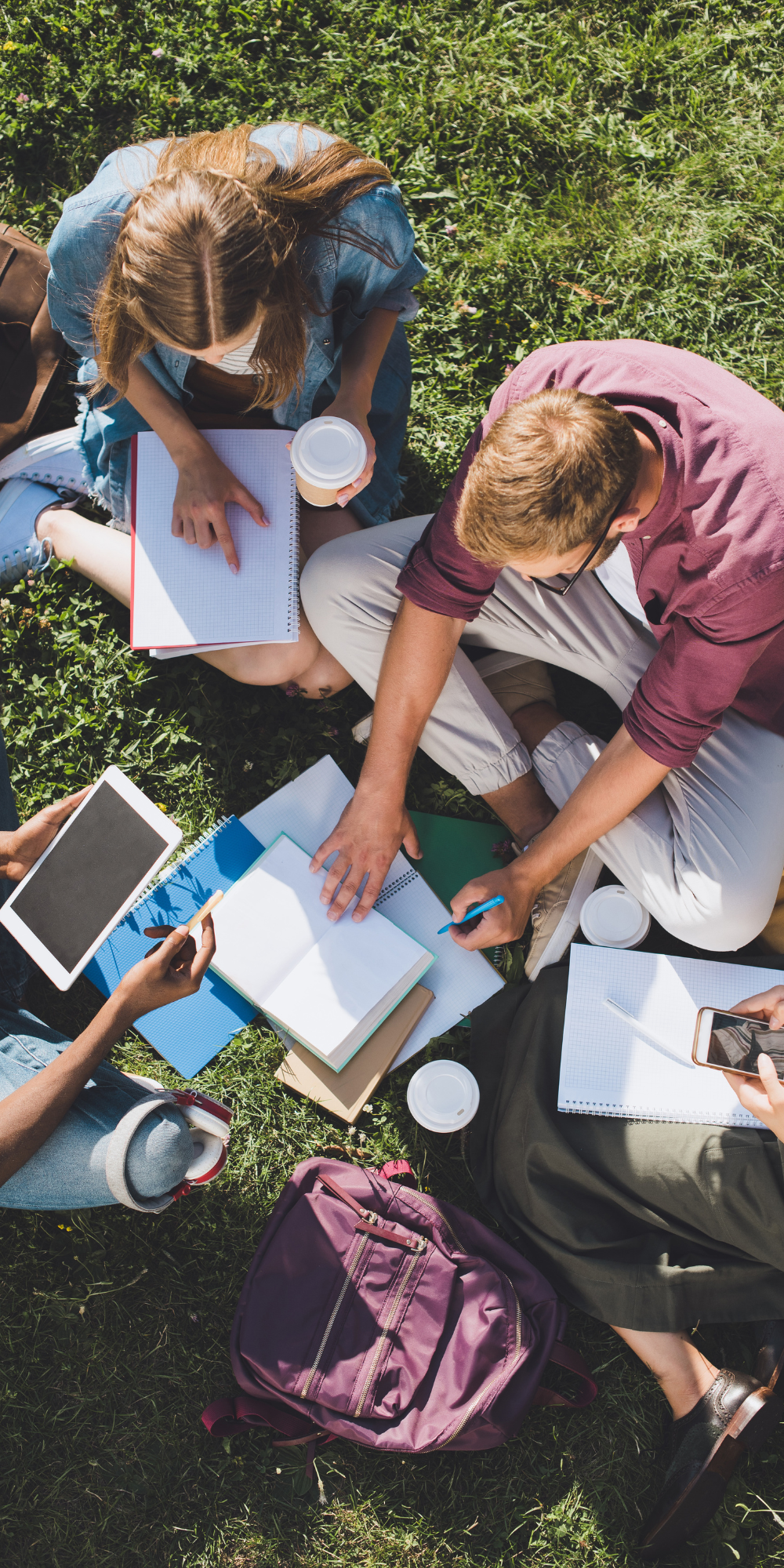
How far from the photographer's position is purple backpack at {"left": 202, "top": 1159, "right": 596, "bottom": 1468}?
2.69m

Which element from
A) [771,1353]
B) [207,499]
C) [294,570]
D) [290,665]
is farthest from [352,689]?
[771,1353]

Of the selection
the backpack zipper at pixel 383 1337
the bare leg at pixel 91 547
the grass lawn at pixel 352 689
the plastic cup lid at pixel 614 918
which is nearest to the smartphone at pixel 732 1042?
the plastic cup lid at pixel 614 918

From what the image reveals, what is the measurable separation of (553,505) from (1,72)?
333cm

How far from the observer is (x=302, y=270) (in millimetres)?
2373

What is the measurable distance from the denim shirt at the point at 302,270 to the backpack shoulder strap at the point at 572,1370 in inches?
112

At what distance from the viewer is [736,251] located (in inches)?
139

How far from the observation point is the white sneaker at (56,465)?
3365 millimetres

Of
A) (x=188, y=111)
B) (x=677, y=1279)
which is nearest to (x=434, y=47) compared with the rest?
(x=188, y=111)

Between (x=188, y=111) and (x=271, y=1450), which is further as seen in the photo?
(x=188, y=111)

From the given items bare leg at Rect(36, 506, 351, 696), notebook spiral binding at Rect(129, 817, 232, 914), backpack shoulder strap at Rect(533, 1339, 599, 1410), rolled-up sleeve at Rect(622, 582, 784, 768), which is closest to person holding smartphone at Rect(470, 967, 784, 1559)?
backpack shoulder strap at Rect(533, 1339, 599, 1410)

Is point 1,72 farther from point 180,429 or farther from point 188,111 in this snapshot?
point 180,429

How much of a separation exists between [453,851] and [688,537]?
1410 millimetres

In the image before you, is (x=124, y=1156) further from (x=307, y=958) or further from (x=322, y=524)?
(x=322, y=524)

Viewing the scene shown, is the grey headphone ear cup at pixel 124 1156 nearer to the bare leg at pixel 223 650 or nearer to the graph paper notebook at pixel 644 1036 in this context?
the graph paper notebook at pixel 644 1036
